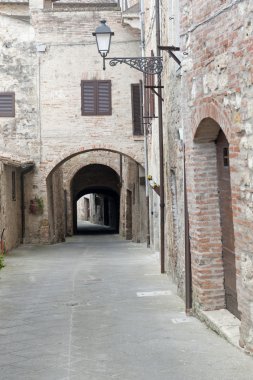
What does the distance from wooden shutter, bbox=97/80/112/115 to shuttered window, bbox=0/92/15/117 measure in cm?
290

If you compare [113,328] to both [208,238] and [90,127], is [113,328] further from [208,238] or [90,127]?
[90,127]

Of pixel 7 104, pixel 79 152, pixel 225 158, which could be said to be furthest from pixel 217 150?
pixel 7 104

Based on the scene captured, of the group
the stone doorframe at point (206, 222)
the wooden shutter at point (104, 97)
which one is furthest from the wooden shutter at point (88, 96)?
the stone doorframe at point (206, 222)

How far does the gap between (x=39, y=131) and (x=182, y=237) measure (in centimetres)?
1189

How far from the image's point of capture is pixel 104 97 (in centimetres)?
1948

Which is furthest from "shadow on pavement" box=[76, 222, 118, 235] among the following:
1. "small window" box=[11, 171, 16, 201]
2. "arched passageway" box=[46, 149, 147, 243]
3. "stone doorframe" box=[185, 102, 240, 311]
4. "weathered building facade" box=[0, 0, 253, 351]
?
"stone doorframe" box=[185, 102, 240, 311]

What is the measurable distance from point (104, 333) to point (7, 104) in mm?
14031

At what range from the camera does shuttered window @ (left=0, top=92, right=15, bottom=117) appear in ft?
63.2

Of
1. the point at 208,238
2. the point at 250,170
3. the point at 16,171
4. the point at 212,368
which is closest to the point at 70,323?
the point at 208,238

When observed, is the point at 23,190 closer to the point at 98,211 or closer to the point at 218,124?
the point at 218,124

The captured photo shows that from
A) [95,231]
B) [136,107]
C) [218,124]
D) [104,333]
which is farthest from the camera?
[95,231]

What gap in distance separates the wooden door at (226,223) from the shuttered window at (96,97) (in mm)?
13032

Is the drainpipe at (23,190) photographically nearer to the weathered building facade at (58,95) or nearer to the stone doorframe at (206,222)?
the weathered building facade at (58,95)

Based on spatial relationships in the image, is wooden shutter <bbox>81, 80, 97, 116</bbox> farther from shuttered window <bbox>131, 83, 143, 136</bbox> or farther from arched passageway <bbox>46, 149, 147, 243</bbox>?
arched passageway <bbox>46, 149, 147, 243</bbox>
